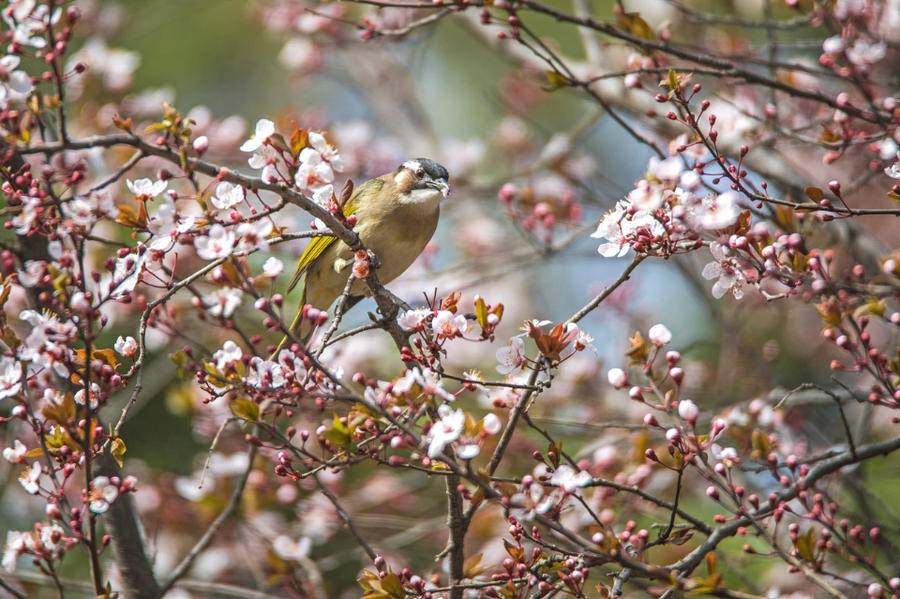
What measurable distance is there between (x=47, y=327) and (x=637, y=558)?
56.7 inches

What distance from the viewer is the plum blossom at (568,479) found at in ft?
7.26

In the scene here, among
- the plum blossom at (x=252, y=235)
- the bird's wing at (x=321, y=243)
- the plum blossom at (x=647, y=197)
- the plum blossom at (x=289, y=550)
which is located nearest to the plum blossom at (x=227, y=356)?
the plum blossom at (x=252, y=235)

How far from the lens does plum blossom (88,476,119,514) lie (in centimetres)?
240

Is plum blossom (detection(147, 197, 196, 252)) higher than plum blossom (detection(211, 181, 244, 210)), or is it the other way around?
plum blossom (detection(211, 181, 244, 210))

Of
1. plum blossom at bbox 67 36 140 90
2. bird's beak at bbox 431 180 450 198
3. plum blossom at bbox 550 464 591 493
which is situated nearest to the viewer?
plum blossom at bbox 550 464 591 493

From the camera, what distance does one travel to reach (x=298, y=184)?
2568 millimetres

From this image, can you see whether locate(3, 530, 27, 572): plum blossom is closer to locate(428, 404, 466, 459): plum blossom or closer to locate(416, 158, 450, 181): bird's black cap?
locate(428, 404, 466, 459): plum blossom

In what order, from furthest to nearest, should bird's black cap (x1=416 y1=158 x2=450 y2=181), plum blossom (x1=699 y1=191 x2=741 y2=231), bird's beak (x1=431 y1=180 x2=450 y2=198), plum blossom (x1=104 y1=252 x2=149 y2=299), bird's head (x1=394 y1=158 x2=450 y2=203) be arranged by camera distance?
bird's black cap (x1=416 y1=158 x2=450 y2=181), bird's head (x1=394 y1=158 x2=450 y2=203), bird's beak (x1=431 y1=180 x2=450 y2=198), plum blossom (x1=104 y1=252 x2=149 y2=299), plum blossom (x1=699 y1=191 x2=741 y2=231)

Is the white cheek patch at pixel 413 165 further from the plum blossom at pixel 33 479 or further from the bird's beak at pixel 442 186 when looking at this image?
the plum blossom at pixel 33 479

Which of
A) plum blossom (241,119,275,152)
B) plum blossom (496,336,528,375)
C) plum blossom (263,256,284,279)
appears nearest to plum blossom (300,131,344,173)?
plum blossom (241,119,275,152)

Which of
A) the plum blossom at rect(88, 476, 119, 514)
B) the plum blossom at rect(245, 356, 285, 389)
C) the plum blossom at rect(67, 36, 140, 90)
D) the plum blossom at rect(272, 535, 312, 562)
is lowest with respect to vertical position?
the plum blossom at rect(88, 476, 119, 514)

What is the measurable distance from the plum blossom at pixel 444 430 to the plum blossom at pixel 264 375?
41 cm

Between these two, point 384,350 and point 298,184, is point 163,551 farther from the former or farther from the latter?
point 298,184

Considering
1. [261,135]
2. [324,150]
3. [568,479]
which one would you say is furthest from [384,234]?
[568,479]
